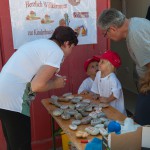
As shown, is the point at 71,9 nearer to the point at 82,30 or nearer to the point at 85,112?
the point at 82,30

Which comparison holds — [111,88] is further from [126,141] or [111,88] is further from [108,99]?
[126,141]

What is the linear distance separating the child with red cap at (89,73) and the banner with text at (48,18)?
26 centimetres

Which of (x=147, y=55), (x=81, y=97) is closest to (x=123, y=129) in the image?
(x=147, y=55)

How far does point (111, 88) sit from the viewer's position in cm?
248

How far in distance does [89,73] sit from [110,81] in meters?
0.37

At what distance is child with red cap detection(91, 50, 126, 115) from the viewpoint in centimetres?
244

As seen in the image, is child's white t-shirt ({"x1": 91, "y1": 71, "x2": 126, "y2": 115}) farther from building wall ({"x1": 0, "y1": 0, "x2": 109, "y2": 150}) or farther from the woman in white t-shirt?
the woman in white t-shirt

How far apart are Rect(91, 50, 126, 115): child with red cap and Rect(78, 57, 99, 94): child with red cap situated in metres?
0.17

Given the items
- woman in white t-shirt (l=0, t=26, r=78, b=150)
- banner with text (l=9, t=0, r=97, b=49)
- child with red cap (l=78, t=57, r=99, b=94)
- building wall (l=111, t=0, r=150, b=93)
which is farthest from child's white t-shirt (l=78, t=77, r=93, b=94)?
building wall (l=111, t=0, r=150, b=93)

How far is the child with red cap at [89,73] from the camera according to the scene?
107 inches

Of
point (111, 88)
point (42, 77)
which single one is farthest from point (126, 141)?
point (111, 88)

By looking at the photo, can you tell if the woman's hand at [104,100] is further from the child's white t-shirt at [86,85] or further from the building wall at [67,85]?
the building wall at [67,85]

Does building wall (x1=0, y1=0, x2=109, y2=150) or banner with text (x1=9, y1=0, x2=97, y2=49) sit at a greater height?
banner with text (x1=9, y1=0, x2=97, y2=49)

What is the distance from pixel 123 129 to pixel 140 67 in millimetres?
612
